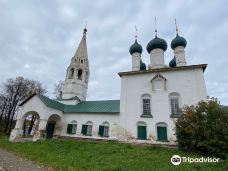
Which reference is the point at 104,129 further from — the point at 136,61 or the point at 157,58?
the point at 157,58

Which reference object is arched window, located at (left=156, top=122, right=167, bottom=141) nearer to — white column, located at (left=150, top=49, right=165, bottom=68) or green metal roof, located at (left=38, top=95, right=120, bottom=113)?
green metal roof, located at (left=38, top=95, right=120, bottom=113)

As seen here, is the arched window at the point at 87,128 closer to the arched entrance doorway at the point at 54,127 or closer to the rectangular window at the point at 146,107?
the arched entrance doorway at the point at 54,127

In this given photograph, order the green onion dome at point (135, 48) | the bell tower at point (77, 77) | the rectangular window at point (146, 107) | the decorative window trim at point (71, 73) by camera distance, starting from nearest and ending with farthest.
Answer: the rectangular window at point (146, 107)
the green onion dome at point (135, 48)
the bell tower at point (77, 77)
the decorative window trim at point (71, 73)

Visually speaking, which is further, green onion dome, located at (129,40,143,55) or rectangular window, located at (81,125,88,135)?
green onion dome, located at (129,40,143,55)

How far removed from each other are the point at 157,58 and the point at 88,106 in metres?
10.9

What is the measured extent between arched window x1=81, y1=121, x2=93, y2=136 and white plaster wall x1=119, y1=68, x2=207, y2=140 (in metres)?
4.10

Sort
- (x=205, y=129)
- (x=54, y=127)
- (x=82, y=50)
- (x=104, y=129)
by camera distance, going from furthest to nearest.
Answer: (x=82, y=50)
(x=54, y=127)
(x=104, y=129)
(x=205, y=129)

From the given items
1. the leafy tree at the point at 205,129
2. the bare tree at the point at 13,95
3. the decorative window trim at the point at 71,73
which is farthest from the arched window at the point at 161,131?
the bare tree at the point at 13,95

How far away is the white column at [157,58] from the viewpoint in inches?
863

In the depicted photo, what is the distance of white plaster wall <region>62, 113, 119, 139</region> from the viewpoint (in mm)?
19669

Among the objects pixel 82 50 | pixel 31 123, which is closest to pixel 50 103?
Answer: pixel 82 50

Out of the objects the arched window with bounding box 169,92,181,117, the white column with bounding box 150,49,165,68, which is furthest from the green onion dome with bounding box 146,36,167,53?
the arched window with bounding box 169,92,181,117

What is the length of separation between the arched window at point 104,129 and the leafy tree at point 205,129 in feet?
28.3

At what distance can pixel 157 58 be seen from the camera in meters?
22.0
